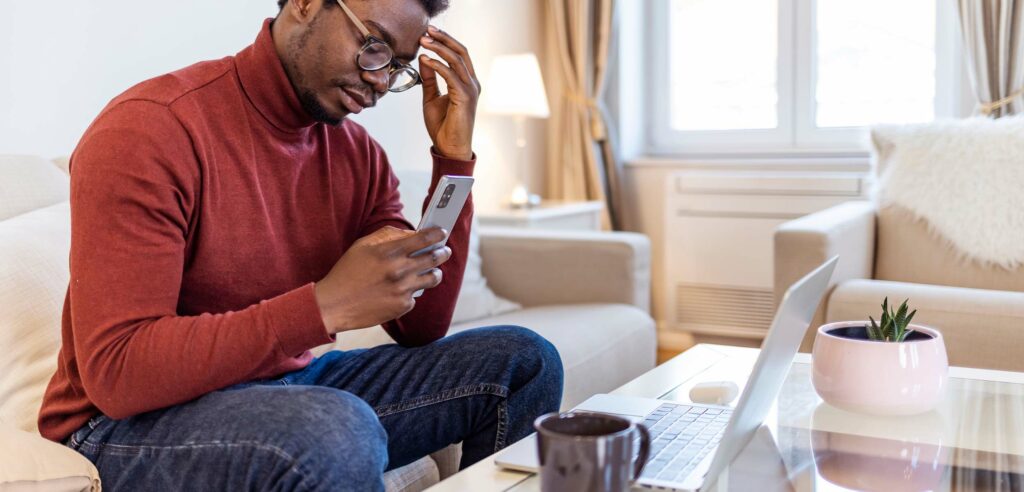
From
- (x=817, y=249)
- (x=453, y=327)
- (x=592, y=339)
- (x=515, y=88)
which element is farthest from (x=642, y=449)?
(x=515, y=88)

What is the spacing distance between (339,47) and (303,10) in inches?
3.0

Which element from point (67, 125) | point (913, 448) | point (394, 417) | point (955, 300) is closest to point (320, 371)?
point (394, 417)

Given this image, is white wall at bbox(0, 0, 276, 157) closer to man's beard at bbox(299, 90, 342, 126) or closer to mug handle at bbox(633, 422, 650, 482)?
man's beard at bbox(299, 90, 342, 126)

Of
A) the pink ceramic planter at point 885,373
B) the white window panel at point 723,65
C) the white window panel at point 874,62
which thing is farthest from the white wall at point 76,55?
the white window panel at point 874,62

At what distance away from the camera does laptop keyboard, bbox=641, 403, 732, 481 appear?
0.99 m

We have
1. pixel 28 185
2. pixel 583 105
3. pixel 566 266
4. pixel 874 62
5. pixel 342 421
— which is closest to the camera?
pixel 342 421

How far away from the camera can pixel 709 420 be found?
118 centimetres

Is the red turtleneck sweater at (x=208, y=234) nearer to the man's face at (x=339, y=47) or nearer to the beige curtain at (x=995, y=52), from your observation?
the man's face at (x=339, y=47)

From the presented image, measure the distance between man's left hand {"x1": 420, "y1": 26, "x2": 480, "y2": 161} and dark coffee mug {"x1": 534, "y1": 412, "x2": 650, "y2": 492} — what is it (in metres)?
0.79

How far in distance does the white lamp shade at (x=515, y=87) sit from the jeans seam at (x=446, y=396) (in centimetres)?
217

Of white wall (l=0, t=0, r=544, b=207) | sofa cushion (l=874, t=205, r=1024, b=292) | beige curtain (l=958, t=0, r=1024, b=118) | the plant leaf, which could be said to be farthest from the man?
beige curtain (l=958, t=0, r=1024, b=118)

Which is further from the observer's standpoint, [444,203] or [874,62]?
[874,62]

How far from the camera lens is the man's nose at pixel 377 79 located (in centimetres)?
132

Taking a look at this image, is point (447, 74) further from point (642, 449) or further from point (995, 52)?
point (995, 52)
